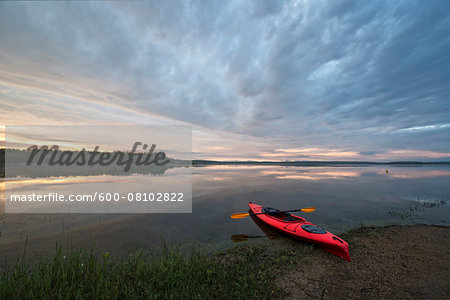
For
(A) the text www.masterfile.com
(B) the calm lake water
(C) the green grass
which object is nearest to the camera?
(C) the green grass

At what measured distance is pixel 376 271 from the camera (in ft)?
16.6

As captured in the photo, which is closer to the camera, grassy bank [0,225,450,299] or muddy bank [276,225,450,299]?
grassy bank [0,225,450,299]

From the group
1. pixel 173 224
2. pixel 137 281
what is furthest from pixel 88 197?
pixel 137 281

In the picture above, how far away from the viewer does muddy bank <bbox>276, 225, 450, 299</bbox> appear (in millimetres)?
4188

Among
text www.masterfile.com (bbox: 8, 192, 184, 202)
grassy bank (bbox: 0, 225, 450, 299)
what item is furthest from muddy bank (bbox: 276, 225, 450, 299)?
text www.masterfile.com (bbox: 8, 192, 184, 202)

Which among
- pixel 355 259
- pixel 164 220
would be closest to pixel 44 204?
pixel 164 220

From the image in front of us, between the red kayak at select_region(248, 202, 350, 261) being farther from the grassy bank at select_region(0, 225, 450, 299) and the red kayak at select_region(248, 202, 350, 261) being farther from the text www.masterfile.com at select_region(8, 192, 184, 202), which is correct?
the text www.masterfile.com at select_region(8, 192, 184, 202)

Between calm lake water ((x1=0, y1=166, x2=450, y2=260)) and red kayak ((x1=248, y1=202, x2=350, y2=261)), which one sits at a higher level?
red kayak ((x1=248, y1=202, x2=350, y2=261))

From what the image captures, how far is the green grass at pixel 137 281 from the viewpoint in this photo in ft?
11.3

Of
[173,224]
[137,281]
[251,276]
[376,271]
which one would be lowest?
[173,224]

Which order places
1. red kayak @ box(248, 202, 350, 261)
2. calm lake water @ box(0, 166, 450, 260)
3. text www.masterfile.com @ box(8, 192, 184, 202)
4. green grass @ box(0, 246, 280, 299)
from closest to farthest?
1. green grass @ box(0, 246, 280, 299)
2. red kayak @ box(248, 202, 350, 261)
3. calm lake water @ box(0, 166, 450, 260)
4. text www.masterfile.com @ box(8, 192, 184, 202)

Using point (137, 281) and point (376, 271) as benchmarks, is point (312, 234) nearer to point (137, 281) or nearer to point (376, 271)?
point (376, 271)

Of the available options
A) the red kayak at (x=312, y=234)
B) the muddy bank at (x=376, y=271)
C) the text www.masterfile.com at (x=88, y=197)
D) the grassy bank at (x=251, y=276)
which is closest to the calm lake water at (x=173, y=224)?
the red kayak at (x=312, y=234)

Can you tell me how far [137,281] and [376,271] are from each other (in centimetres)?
664
